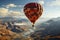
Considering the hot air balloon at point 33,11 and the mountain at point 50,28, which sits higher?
the hot air balloon at point 33,11

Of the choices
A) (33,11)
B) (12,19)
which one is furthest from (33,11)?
(12,19)

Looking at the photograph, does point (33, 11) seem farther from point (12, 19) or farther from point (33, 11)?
point (12, 19)

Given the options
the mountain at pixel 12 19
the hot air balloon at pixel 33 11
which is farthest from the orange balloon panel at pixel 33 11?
the mountain at pixel 12 19

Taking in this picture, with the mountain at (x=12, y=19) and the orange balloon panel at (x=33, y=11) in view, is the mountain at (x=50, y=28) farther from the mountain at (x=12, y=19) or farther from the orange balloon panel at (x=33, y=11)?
the mountain at (x=12, y=19)

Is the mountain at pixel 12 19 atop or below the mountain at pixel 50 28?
atop

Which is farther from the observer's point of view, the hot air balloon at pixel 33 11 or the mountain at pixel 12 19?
the mountain at pixel 12 19

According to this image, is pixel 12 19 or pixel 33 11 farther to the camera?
pixel 12 19

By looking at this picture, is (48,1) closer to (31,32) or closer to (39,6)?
(39,6)

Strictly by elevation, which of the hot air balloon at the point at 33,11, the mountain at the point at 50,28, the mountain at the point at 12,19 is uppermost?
the hot air balloon at the point at 33,11

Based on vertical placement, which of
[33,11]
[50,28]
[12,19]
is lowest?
[50,28]
